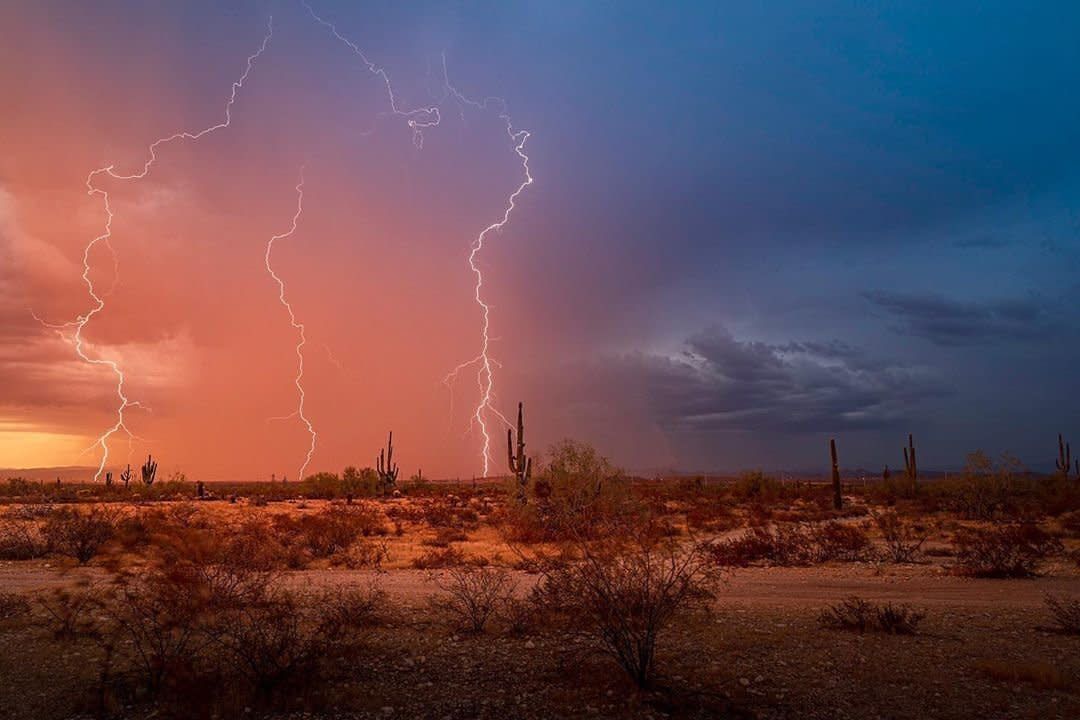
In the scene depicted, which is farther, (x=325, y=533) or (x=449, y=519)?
(x=449, y=519)

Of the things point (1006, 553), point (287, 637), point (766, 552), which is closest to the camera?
point (287, 637)

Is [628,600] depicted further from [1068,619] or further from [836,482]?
[836,482]

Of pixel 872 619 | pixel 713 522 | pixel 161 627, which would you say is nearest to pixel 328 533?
pixel 161 627

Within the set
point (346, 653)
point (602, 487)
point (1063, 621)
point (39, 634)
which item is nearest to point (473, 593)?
point (346, 653)

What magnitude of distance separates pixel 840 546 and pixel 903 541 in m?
3.77

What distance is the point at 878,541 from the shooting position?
24.1 meters

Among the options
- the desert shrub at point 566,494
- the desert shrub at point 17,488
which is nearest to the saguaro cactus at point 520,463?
the desert shrub at point 566,494

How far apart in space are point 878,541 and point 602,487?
38.3 feet

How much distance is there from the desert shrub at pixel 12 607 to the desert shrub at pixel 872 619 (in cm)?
1355

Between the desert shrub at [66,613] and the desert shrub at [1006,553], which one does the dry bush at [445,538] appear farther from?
the desert shrub at [1006,553]

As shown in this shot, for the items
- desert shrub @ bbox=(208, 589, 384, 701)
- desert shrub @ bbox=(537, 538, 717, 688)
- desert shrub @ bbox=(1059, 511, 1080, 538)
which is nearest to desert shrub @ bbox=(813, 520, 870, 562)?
desert shrub @ bbox=(1059, 511, 1080, 538)

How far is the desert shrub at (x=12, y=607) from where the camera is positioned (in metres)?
11.9

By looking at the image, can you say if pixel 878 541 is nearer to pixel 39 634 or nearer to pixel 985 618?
pixel 985 618

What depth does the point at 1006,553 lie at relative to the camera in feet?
57.3
